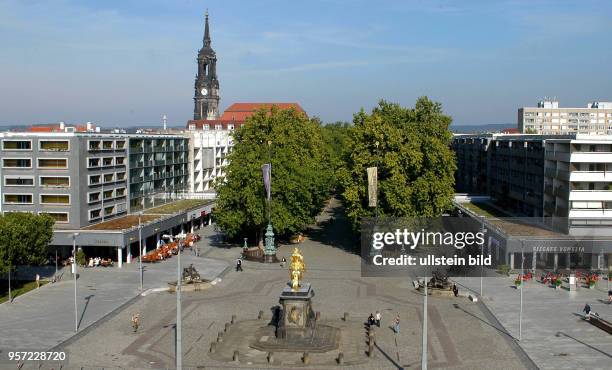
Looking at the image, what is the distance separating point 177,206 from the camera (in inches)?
3489

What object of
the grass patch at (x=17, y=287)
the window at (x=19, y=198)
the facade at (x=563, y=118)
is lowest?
the grass patch at (x=17, y=287)

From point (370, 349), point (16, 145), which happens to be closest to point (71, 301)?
point (370, 349)

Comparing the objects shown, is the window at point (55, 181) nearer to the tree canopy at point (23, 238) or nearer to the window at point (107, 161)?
the window at point (107, 161)

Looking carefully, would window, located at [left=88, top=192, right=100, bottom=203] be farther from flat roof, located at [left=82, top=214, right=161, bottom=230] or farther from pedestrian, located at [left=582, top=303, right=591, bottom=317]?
pedestrian, located at [left=582, top=303, right=591, bottom=317]

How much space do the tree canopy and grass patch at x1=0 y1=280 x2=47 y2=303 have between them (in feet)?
7.47

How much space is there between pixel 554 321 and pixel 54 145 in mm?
50113

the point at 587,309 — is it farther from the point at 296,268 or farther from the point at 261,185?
the point at 261,185

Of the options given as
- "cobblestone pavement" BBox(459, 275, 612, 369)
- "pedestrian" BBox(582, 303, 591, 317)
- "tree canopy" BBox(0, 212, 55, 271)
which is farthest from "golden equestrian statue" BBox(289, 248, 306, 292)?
"tree canopy" BBox(0, 212, 55, 271)

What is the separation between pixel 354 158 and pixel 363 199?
456cm

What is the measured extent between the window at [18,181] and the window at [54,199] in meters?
1.92

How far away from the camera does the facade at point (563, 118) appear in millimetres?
179250

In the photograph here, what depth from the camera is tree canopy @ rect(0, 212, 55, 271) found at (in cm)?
5219

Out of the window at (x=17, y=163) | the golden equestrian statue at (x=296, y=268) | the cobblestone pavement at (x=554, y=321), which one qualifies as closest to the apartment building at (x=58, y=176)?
the window at (x=17, y=163)

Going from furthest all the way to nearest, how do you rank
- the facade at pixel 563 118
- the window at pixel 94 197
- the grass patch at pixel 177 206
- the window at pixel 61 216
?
the facade at pixel 563 118 → the grass patch at pixel 177 206 → the window at pixel 94 197 → the window at pixel 61 216
